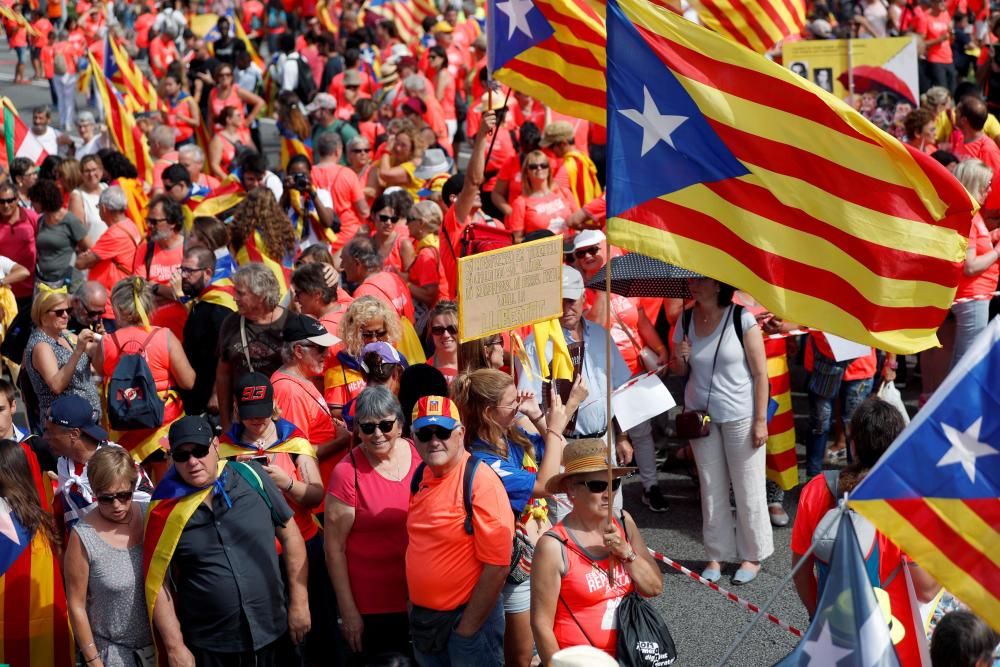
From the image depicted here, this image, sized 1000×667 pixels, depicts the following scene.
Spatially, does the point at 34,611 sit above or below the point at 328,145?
below

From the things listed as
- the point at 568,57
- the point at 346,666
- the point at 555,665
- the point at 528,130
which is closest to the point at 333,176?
the point at 528,130

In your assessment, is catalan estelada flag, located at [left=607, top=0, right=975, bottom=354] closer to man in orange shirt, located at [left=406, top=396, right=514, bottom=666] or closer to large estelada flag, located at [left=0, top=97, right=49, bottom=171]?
man in orange shirt, located at [left=406, top=396, right=514, bottom=666]

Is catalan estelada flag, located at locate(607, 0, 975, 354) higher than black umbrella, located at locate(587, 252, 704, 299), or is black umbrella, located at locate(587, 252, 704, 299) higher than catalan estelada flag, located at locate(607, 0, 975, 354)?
catalan estelada flag, located at locate(607, 0, 975, 354)

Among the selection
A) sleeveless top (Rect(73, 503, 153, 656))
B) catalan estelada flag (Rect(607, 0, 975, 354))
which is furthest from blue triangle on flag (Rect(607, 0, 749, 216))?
sleeveless top (Rect(73, 503, 153, 656))

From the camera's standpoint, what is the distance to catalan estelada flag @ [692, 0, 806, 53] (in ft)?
33.7

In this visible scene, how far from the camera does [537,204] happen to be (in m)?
9.48

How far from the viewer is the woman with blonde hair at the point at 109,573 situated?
5.02 m

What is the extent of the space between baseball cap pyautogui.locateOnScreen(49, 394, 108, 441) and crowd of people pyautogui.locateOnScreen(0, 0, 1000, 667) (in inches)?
0.4

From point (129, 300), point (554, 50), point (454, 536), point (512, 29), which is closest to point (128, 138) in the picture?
point (129, 300)

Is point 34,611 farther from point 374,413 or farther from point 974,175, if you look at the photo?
point 974,175

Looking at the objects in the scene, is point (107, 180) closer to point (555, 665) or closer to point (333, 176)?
point (333, 176)

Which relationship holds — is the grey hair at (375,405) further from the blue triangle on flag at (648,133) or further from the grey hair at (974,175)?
the grey hair at (974,175)

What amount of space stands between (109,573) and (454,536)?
4.48ft

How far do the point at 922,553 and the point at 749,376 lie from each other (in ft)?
9.74
